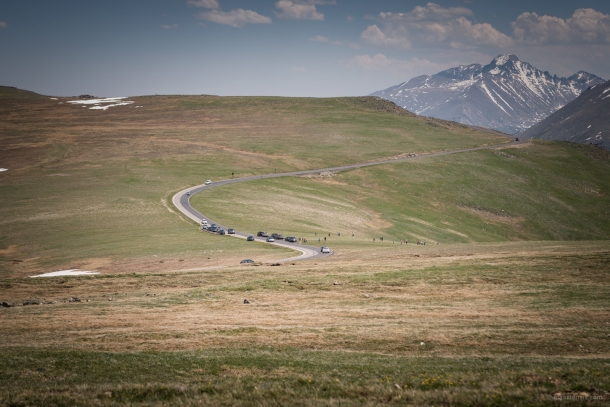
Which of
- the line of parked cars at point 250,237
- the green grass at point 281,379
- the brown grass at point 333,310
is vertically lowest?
the line of parked cars at point 250,237

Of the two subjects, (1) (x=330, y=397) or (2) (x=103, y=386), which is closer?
(1) (x=330, y=397)

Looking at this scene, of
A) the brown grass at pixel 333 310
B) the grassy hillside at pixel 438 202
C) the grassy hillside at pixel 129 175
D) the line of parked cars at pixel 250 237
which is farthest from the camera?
the grassy hillside at pixel 438 202

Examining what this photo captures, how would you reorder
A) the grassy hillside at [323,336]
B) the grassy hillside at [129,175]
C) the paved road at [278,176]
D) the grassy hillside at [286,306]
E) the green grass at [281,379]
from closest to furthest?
the green grass at [281,379] → the grassy hillside at [323,336] → the grassy hillside at [286,306] → the grassy hillside at [129,175] → the paved road at [278,176]

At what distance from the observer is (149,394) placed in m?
15.2

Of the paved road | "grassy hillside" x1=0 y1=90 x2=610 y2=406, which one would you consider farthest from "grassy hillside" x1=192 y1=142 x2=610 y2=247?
the paved road

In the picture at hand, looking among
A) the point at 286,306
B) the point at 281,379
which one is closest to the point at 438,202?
the point at 286,306

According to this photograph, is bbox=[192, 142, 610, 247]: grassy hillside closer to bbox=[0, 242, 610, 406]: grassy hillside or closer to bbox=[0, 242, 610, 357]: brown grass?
bbox=[0, 242, 610, 357]: brown grass

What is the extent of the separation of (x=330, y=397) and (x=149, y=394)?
6.39m

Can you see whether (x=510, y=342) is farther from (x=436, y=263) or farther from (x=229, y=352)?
(x=436, y=263)

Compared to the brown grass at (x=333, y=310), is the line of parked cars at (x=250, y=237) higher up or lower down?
lower down

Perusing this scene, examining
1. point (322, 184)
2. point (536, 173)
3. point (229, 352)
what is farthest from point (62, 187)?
point (536, 173)

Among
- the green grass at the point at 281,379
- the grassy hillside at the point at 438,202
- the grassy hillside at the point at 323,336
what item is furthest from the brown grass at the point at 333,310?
the grassy hillside at the point at 438,202

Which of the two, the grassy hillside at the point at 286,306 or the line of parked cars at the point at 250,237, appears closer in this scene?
the grassy hillside at the point at 286,306

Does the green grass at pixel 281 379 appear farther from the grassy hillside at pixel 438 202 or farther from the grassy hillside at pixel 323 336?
the grassy hillside at pixel 438 202
